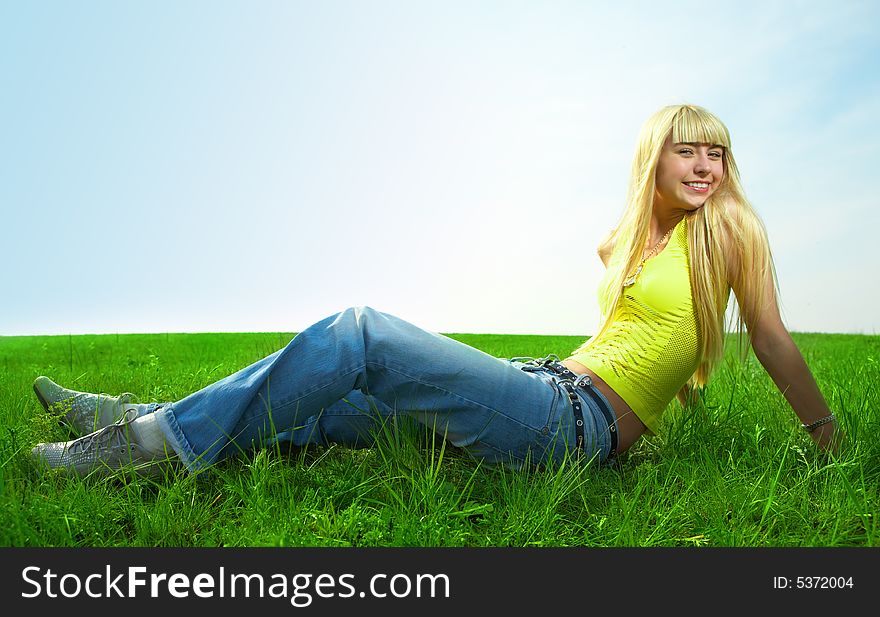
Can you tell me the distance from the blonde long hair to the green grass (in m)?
0.52

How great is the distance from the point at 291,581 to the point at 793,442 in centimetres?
250

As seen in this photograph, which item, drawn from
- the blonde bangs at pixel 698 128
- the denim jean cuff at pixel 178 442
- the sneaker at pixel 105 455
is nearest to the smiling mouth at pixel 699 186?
the blonde bangs at pixel 698 128

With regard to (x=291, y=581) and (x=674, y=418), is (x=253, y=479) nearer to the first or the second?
(x=291, y=581)

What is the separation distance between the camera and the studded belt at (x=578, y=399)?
106 inches

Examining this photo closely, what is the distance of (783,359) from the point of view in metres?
2.82

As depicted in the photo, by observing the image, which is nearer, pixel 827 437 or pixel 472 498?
pixel 472 498

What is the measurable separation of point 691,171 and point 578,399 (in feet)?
3.82

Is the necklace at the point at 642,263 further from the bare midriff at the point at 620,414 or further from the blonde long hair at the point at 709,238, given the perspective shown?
the bare midriff at the point at 620,414

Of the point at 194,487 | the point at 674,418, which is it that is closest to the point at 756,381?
the point at 674,418

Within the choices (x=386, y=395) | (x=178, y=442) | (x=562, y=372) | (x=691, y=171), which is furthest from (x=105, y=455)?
(x=691, y=171)

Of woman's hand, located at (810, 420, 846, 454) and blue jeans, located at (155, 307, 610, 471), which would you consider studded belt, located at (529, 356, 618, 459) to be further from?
woman's hand, located at (810, 420, 846, 454)

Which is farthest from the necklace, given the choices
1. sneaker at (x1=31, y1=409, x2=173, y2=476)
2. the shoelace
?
the shoelace

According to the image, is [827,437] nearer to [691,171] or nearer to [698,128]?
Answer: [691,171]

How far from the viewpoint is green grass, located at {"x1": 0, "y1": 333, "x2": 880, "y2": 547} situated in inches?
92.7
